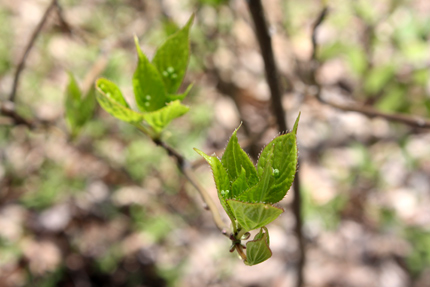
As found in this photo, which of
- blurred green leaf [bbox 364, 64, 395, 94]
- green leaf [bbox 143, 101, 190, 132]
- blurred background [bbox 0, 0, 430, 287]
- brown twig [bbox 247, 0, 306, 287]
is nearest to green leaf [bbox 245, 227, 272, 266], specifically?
green leaf [bbox 143, 101, 190, 132]

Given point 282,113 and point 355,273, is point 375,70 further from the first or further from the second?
point 282,113

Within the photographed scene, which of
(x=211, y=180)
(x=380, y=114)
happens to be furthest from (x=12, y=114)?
(x=211, y=180)

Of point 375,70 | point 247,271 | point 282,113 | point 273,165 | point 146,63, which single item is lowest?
point 247,271

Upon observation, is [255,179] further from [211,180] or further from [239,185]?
[211,180]

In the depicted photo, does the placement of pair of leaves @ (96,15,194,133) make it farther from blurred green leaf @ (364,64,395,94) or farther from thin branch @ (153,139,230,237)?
blurred green leaf @ (364,64,395,94)

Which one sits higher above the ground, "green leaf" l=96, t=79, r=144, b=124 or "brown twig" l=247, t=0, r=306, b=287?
"green leaf" l=96, t=79, r=144, b=124

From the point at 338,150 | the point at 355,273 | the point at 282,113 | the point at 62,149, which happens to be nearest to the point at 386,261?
the point at 355,273
